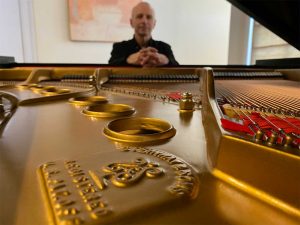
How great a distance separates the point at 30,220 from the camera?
0.28 meters

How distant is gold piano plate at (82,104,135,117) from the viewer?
29.5 inches

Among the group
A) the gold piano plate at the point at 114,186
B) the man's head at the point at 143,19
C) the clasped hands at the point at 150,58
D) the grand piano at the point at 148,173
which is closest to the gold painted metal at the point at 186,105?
the grand piano at the point at 148,173

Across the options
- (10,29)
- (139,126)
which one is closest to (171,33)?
(10,29)

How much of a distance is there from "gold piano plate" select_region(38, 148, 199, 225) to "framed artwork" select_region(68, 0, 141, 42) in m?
4.09

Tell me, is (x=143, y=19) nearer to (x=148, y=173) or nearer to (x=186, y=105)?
(x=186, y=105)

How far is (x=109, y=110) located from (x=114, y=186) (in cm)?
52

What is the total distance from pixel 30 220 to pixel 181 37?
215 inches

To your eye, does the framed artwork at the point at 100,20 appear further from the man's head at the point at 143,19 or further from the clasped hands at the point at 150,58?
the clasped hands at the point at 150,58

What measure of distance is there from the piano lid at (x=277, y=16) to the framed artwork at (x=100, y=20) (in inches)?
117

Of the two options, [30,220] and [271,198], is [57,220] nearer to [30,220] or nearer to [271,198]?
[30,220]

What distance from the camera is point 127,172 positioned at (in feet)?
1.24

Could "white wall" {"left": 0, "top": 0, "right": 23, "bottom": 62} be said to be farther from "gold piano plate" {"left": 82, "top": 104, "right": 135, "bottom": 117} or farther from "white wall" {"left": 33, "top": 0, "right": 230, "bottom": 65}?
"gold piano plate" {"left": 82, "top": 104, "right": 135, "bottom": 117}

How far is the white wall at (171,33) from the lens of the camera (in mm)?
4062

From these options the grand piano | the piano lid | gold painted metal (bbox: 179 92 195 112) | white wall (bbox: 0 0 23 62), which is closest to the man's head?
white wall (bbox: 0 0 23 62)
